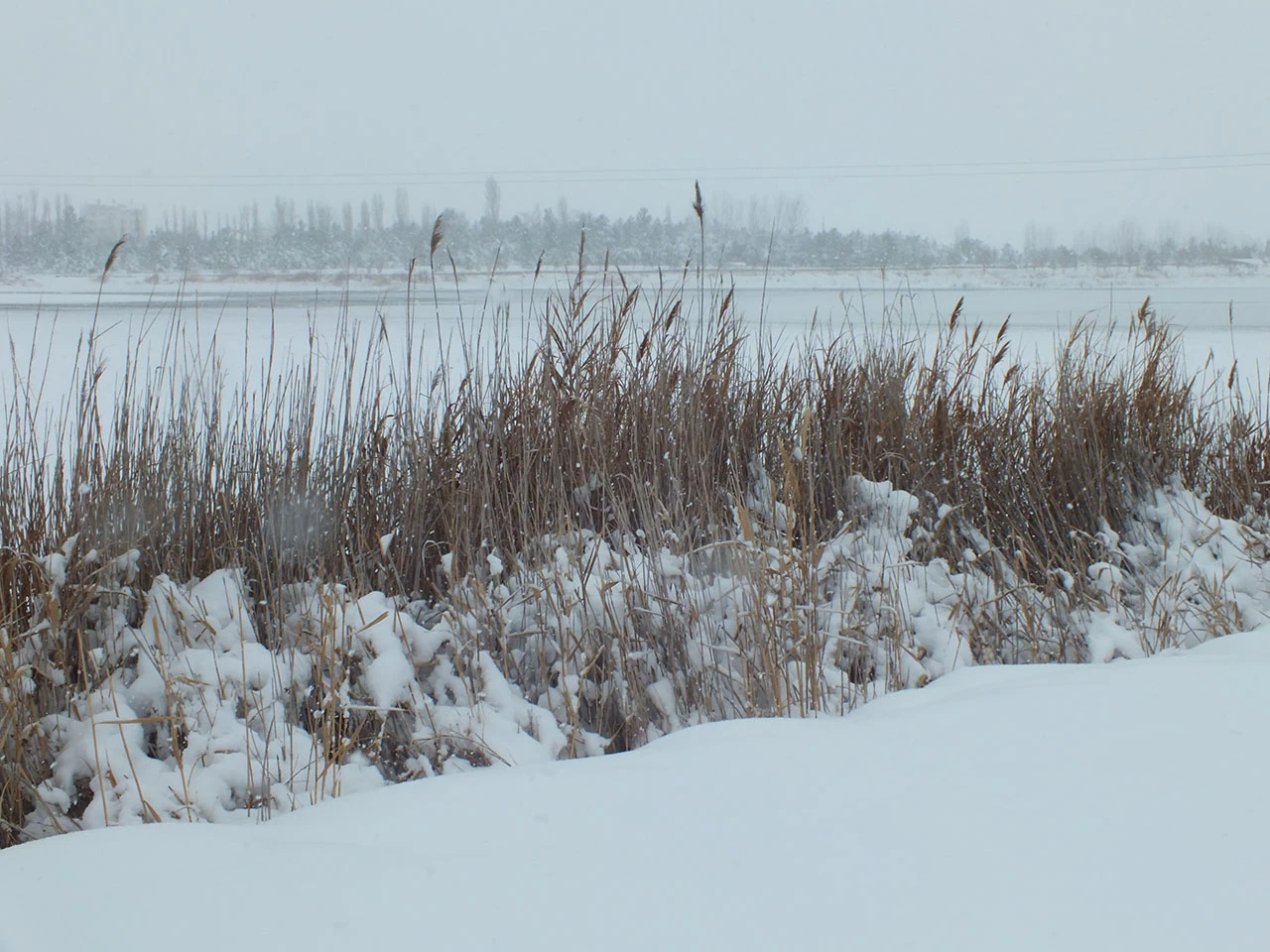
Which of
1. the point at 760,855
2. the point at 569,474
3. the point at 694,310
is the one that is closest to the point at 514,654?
the point at 569,474

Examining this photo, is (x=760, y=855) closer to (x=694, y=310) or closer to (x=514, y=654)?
(x=514, y=654)

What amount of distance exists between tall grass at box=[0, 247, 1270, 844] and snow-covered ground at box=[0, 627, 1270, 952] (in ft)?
1.81

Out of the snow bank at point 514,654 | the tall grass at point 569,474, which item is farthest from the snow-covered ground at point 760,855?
the tall grass at point 569,474

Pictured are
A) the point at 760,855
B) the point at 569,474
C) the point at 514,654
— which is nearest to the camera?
the point at 760,855

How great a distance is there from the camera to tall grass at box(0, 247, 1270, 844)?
1948 millimetres

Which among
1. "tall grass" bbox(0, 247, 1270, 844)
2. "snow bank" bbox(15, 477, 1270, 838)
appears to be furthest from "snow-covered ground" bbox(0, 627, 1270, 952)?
"tall grass" bbox(0, 247, 1270, 844)

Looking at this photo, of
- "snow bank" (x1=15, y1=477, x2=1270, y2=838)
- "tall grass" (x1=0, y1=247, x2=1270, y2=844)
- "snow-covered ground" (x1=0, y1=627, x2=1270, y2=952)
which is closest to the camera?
"snow-covered ground" (x1=0, y1=627, x2=1270, y2=952)

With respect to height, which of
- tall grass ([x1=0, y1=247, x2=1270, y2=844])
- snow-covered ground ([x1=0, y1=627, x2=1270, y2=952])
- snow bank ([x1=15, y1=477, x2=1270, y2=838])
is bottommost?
Result: snow bank ([x1=15, y1=477, x2=1270, y2=838])

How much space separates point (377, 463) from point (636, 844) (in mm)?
1650

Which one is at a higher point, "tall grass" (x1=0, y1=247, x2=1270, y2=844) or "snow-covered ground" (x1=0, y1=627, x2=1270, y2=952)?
"tall grass" (x1=0, y1=247, x2=1270, y2=844)

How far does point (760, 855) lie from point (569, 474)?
1.64 metres

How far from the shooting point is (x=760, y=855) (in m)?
1.04

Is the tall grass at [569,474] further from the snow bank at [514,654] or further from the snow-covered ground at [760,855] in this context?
the snow-covered ground at [760,855]

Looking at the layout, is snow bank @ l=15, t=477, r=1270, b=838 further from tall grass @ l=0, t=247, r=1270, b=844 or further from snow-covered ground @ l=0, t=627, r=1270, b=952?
snow-covered ground @ l=0, t=627, r=1270, b=952
